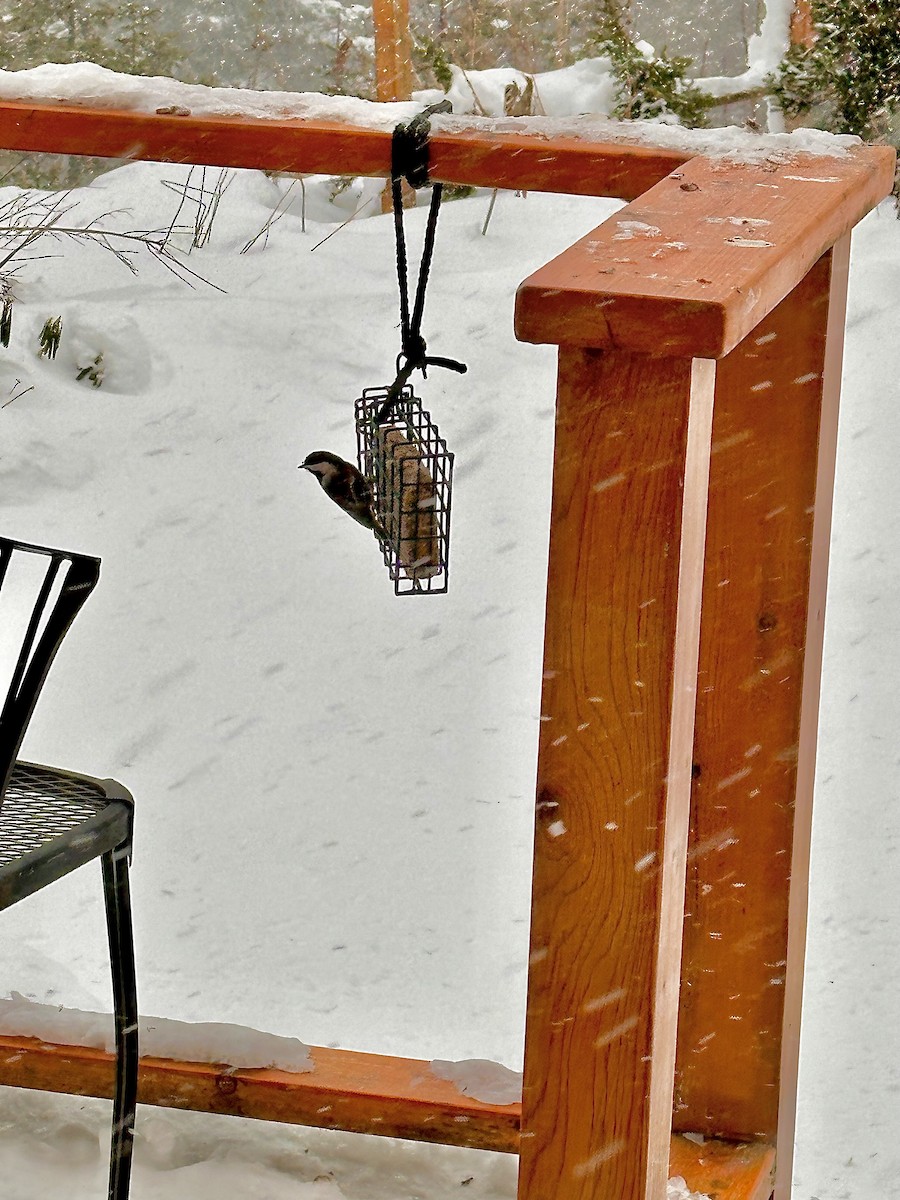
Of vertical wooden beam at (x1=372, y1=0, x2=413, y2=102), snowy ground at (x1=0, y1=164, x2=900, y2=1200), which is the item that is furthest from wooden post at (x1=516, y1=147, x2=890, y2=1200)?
vertical wooden beam at (x1=372, y1=0, x2=413, y2=102)

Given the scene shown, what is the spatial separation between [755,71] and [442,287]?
5.28 ft

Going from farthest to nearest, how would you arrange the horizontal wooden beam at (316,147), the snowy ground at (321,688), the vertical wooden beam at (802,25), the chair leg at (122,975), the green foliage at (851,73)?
the vertical wooden beam at (802,25)
the green foliage at (851,73)
the snowy ground at (321,688)
the horizontal wooden beam at (316,147)
the chair leg at (122,975)

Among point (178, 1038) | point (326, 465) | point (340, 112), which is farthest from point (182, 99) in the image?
point (178, 1038)

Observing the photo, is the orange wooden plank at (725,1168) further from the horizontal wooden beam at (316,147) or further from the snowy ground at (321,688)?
the horizontal wooden beam at (316,147)

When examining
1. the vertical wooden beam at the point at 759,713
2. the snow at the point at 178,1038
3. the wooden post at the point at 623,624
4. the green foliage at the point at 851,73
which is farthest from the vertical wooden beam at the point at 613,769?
the green foliage at the point at 851,73

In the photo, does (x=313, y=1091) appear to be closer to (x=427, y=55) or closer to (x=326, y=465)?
(x=326, y=465)

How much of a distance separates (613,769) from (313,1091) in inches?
36.6

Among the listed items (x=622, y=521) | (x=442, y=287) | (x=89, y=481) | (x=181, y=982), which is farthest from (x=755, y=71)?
(x=622, y=521)

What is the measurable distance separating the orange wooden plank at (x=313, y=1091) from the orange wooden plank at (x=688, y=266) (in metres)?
1.02

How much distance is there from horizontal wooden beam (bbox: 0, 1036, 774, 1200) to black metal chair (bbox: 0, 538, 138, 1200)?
0.30m

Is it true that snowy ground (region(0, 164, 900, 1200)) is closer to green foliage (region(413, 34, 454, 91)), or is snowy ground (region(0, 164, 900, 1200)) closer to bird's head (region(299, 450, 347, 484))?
green foliage (region(413, 34, 454, 91))

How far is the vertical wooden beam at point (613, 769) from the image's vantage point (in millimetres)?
780

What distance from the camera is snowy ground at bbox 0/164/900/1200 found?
2256mm

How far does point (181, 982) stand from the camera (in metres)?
2.44
